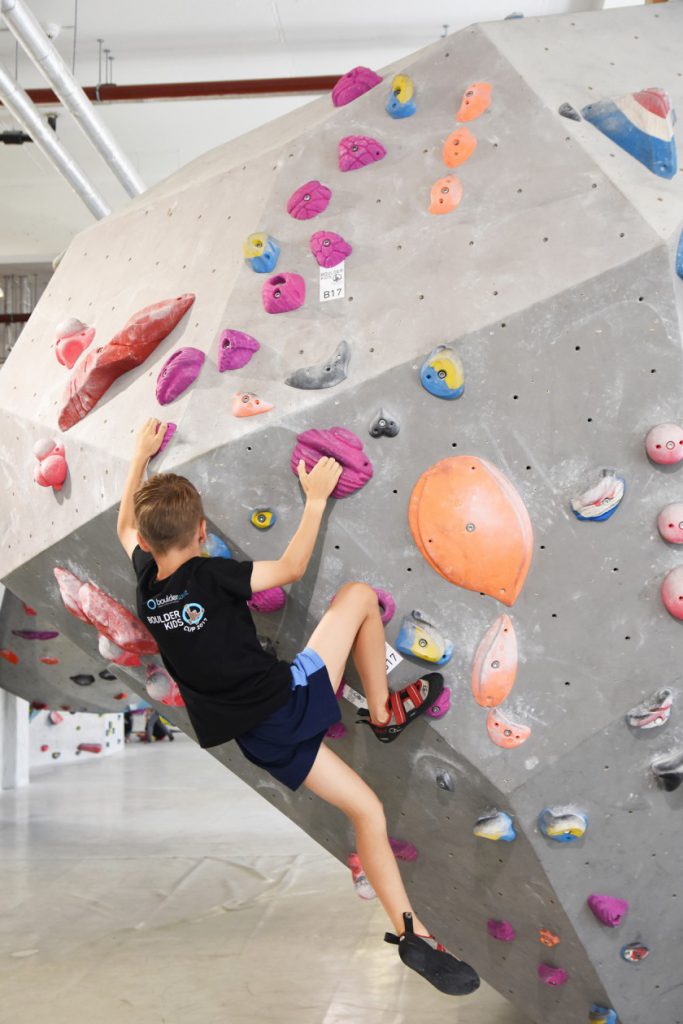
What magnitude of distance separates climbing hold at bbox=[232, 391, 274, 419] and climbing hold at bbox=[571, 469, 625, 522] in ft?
2.96

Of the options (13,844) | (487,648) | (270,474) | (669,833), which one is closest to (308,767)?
(487,648)

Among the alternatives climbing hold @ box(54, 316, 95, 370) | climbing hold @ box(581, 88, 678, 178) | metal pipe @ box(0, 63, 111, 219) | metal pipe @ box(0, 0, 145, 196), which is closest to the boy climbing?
climbing hold @ box(54, 316, 95, 370)

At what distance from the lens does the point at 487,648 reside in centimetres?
294

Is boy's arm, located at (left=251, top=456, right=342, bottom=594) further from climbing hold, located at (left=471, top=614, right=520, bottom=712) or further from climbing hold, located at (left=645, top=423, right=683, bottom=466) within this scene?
climbing hold, located at (left=645, top=423, right=683, bottom=466)

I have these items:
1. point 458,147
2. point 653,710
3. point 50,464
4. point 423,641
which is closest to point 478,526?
point 423,641

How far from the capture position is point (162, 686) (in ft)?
12.1

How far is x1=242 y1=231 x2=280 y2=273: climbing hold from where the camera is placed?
3.17 m

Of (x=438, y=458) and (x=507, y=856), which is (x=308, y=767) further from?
(x=438, y=458)

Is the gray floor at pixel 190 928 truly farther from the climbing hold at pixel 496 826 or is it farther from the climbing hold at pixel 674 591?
the climbing hold at pixel 674 591

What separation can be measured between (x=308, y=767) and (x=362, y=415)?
0.99 metres

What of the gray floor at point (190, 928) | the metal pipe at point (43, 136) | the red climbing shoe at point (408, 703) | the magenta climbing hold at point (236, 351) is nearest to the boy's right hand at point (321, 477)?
the magenta climbing hold at point (236, 351)

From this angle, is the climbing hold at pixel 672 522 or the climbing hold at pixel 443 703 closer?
the climbing hold at pixel 672 522

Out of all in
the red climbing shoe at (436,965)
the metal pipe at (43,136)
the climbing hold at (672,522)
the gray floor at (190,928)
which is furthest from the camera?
the metal pipe at (43,136)

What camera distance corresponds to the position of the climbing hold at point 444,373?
2.86 meters
